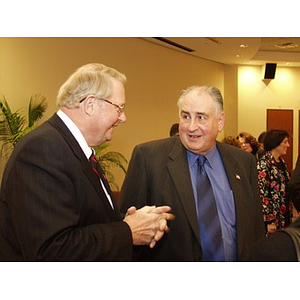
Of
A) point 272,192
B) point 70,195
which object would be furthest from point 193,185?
point 272,192

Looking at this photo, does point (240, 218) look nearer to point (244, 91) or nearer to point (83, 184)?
point (83, 184)

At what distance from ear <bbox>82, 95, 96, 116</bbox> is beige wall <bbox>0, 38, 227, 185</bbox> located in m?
4.02

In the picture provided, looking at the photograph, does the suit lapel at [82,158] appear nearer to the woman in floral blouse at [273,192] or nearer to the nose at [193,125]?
the nose at [193,125]

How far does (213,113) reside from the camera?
91.1 inches

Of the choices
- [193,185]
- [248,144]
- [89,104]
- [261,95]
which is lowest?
[248,144]

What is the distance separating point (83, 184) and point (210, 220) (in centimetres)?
86

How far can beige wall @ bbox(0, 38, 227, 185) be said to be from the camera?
219 inches

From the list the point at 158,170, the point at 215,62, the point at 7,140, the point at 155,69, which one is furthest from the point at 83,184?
the point at 215,62

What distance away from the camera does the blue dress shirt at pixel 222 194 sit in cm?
215

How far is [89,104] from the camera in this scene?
5.74ft

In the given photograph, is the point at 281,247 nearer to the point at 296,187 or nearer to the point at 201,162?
the point at 201,162

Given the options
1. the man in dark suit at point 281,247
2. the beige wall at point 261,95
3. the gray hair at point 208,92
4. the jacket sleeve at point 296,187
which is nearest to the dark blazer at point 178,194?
the gray hair at point 208,92

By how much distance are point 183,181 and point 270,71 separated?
10.8 meters
